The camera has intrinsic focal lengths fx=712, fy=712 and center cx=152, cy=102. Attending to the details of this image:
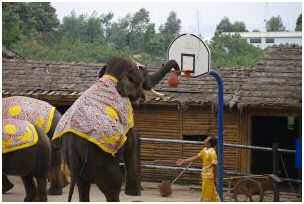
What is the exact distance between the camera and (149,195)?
502 inches

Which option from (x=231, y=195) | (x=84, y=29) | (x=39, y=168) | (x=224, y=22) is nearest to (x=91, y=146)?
(x=39, y=168)

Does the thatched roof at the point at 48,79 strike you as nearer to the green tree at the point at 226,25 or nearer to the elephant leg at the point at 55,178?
the elephant leg at the point at 55,178

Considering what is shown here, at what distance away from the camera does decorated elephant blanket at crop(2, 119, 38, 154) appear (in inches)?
373

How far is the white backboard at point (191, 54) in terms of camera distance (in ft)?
34.1

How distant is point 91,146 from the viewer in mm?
7898

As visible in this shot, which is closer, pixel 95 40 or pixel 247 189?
pixel 247 189

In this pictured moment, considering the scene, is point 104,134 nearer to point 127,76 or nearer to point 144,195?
point 127,76

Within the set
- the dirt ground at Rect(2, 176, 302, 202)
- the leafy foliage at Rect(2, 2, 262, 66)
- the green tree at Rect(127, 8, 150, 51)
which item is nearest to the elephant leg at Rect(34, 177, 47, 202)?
the dirt ground at Rect(2, 176, 302, 202)

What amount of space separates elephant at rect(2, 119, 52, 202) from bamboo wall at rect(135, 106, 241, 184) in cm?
520

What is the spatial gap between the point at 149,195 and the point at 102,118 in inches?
200

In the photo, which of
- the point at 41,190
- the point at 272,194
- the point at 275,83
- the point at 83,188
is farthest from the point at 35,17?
the point at 83,188

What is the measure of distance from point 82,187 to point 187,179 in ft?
21.8

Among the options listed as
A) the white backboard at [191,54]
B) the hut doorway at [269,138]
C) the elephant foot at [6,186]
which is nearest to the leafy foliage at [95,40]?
the hut doorway at [269,138]

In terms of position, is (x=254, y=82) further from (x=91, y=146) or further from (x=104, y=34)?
(x=104, y=34)
